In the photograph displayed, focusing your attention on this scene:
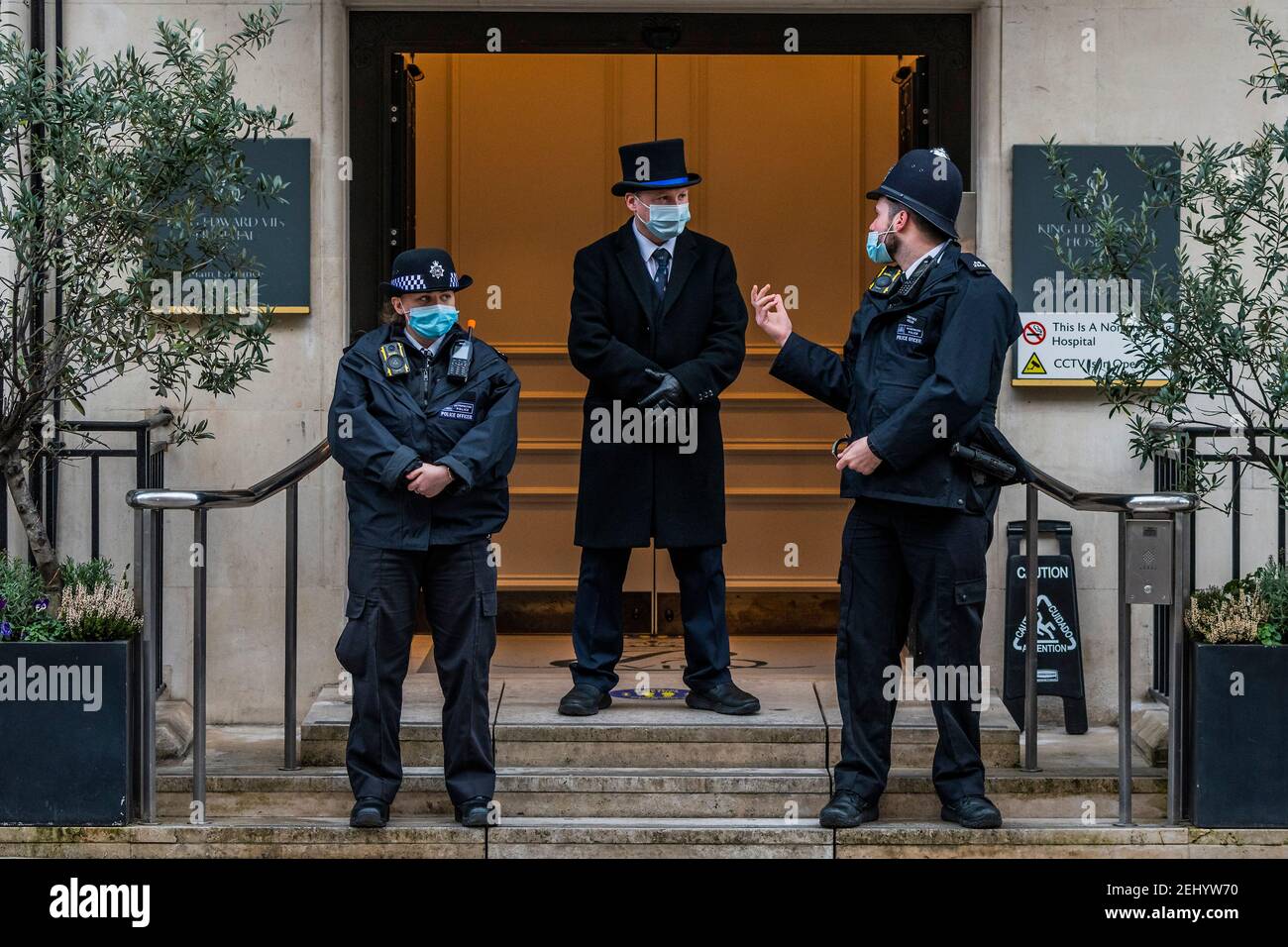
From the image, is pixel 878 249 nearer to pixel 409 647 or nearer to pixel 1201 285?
pixel 1201 285

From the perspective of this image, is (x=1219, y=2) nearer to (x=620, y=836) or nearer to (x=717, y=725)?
(x=717, y=725)

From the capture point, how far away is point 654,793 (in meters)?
6.27

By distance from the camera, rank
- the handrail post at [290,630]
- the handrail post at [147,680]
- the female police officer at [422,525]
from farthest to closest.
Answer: the handrail post at [290,630] < the handrail post at [147,680] < the female police officer at [422,525]

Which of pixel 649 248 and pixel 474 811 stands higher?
pixel 649 248

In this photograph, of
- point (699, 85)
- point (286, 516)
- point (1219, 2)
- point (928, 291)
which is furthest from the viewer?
point (699, 85)

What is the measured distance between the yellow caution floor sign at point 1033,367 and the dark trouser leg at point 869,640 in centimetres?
159

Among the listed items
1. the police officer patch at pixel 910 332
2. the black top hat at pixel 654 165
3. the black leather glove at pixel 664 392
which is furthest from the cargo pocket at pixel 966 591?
the black top hat at pixel 654 165

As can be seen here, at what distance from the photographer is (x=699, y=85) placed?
338 inches

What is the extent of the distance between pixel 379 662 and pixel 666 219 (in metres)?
1.89

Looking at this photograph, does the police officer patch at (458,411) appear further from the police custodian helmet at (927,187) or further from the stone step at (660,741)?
the police custodian helmet at (927,187)

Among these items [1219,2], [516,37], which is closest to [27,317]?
[516,37]

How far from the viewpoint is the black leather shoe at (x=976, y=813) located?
5.91 metres

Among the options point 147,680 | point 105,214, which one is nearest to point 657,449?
point 147,680
